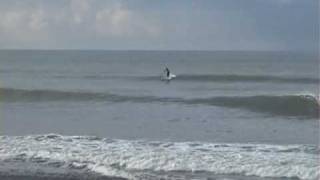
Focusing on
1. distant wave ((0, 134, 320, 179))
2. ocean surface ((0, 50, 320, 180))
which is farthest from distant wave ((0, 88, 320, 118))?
distant wave ((0, 134, 320, 179))

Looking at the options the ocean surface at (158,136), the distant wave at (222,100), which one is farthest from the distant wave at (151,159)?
the distant wave at (222,100)

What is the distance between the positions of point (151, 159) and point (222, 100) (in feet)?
54.7

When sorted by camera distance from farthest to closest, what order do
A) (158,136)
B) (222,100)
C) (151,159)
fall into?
Result: 1. (222,100)
2. (158,136)
3. (151,159)

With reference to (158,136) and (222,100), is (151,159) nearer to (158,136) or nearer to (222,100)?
(158,136)

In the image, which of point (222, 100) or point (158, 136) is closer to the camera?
point (158, 136)

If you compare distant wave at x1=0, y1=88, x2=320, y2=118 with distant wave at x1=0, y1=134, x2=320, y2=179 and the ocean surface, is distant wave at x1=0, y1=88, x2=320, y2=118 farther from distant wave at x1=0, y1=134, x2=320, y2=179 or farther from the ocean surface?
distant wave at x1=0, y1=134, x2=320, y2=179

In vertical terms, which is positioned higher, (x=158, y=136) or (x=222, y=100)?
(x=222, y=100)

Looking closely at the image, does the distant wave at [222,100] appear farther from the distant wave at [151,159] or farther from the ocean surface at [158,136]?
the distant wave at [151,159]

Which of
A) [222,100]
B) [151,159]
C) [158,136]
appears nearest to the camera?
[151,159]

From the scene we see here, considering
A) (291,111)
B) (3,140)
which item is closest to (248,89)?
(291,111)

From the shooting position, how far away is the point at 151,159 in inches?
459

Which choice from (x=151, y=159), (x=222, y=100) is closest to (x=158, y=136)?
(x=151, y=159)

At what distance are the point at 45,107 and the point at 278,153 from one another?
15.0 m

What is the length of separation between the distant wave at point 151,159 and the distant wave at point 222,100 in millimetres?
9394
